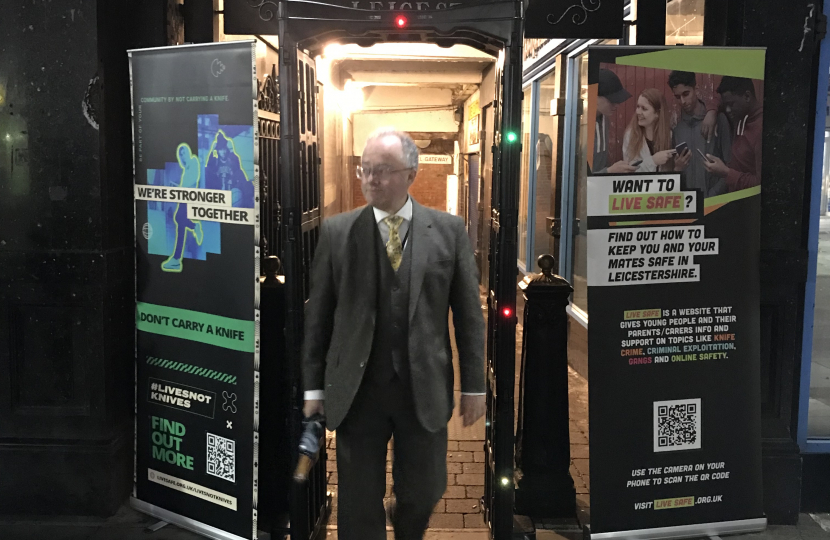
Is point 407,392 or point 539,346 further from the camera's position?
point 539,346

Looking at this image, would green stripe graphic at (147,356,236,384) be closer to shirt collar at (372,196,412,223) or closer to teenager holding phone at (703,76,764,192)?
shirt collar at (372,196,412,223)

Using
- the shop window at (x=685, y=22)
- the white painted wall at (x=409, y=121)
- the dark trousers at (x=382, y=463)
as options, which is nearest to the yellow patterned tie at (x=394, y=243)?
the dark trousers at (x=382, y=463)

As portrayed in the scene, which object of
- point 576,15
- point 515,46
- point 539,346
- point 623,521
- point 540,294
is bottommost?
point 623,521

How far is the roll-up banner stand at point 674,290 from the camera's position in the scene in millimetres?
3648

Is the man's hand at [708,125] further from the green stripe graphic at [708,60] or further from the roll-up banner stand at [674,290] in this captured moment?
the green stripe graphic at [708,60]

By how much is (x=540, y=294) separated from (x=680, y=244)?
79cm

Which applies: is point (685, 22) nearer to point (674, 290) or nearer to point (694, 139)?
point (694, 139)

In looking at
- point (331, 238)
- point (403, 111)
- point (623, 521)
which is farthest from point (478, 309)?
point (403, 111)

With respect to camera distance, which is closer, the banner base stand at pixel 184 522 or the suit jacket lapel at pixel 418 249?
the suit jacket lapel at pixel 418 249

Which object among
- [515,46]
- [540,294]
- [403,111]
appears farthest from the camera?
[403,111]

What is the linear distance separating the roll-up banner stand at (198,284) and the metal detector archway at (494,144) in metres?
0.27

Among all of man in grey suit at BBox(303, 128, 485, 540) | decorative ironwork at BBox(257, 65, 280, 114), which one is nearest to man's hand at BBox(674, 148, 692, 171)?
man in grey suit at BBox(303, 128, 485, 540)

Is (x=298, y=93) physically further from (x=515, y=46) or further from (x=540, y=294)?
(x=540, y=294)

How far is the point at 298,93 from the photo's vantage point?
3.22 m
